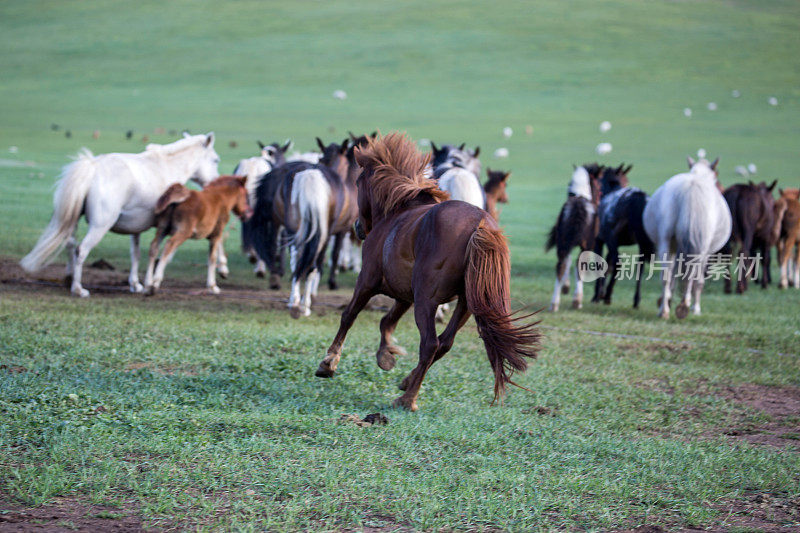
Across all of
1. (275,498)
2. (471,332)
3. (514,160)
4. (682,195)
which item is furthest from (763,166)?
(275,498)

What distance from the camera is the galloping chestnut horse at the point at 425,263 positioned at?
5.30 meters

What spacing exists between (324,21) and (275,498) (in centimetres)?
7133

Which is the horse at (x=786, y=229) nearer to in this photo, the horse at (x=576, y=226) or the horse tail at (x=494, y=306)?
the horse at (x=576, y=226)

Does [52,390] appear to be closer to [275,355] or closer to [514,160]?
[275,355]

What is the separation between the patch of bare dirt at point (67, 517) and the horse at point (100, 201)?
703cm

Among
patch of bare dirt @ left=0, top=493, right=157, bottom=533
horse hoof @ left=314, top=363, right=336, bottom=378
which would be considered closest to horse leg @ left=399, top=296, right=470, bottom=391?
horse hoof @ left=314, top=363, right=336, bottom=378

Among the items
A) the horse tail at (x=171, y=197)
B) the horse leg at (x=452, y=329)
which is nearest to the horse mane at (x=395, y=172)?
the horse leg at (x=452, y=329)

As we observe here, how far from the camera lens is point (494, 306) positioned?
17.4 feet

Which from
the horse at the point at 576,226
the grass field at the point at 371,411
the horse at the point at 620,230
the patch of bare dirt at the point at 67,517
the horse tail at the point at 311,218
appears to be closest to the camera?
the patch of bare dirt at the point at 67,517

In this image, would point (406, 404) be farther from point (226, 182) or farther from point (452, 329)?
point (226, 182)

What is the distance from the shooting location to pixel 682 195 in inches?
459

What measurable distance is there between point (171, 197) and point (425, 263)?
6272mm

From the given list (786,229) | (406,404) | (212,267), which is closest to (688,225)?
(786,229)

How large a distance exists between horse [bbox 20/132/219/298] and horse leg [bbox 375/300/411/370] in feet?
18.1
